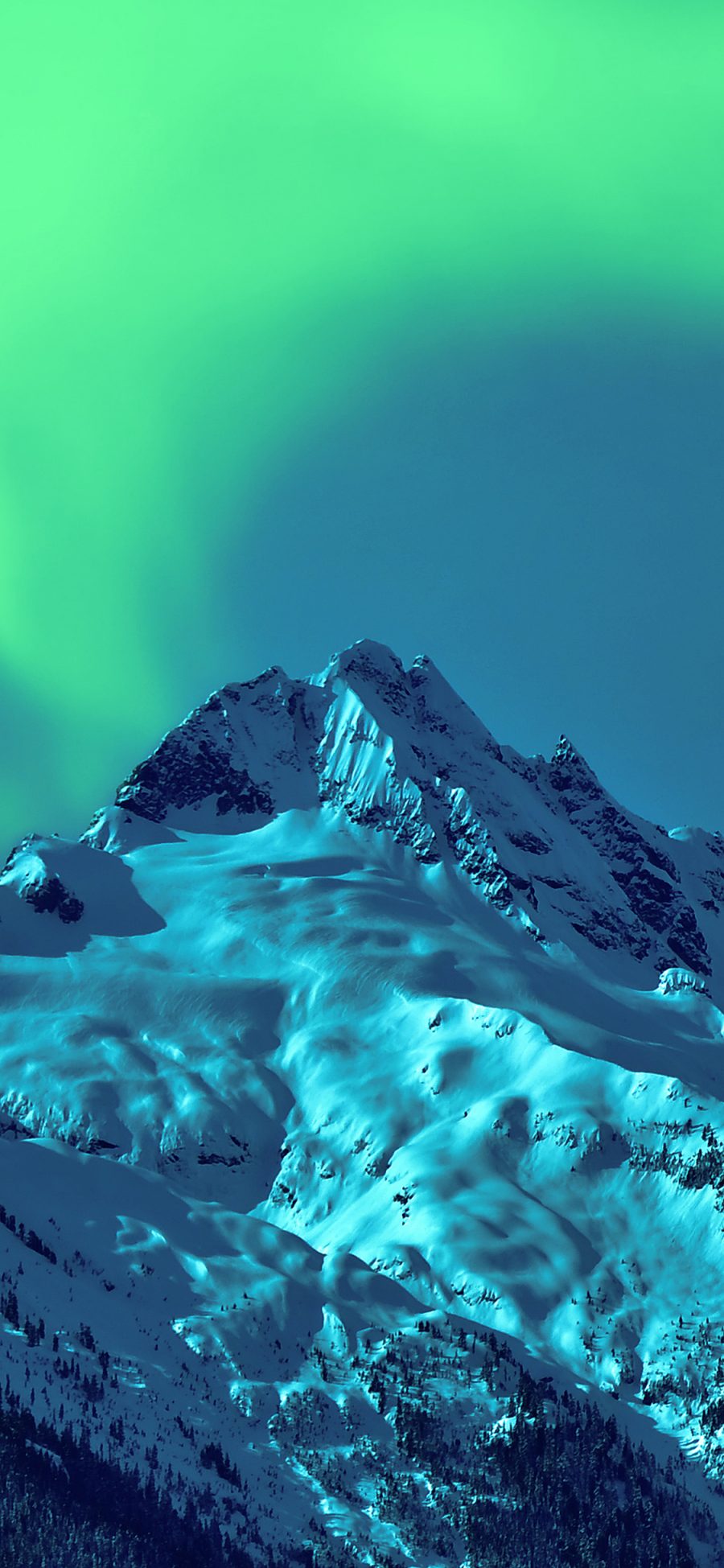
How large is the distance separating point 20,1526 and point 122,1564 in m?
11.7

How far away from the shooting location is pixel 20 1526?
19600 centimetres

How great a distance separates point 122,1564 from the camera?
19750 cm
